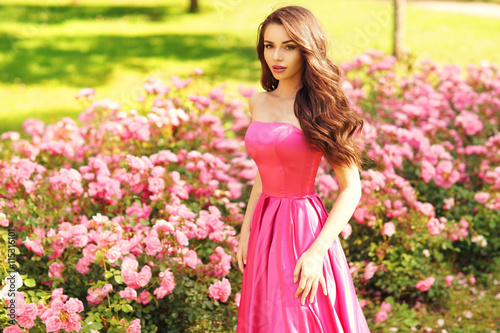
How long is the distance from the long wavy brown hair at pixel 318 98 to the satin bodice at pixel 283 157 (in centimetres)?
6

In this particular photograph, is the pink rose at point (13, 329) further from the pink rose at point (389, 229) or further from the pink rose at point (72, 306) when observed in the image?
the pink rose at point (389, 229)

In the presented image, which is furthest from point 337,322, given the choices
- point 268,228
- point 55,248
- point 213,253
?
point 55,248

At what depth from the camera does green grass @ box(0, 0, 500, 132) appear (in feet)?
32.9

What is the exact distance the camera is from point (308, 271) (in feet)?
7.31

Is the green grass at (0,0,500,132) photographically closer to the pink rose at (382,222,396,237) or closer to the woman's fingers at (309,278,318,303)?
the pink rose at (382,222,396,237)

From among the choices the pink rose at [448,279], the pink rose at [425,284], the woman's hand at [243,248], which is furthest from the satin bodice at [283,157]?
the pink rose at [448,279]

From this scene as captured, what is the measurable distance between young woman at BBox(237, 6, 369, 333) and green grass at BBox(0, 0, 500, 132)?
250 inches

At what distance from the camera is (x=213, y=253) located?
3393 mm

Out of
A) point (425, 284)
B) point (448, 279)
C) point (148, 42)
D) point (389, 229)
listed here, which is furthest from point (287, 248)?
point (148, 42)

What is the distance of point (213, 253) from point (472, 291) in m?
2.15

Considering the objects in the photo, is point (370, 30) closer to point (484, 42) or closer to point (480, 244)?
point (484, 42)

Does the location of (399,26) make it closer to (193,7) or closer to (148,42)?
(148,42)

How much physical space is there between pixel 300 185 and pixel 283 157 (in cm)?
16

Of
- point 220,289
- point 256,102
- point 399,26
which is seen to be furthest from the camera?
point 399,26
